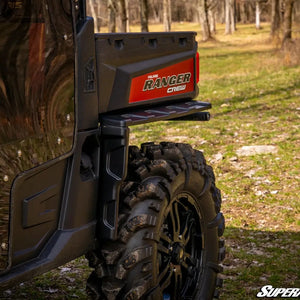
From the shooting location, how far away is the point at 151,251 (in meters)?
3.35

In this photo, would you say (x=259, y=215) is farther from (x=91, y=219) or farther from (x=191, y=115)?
(x=91, y=219)

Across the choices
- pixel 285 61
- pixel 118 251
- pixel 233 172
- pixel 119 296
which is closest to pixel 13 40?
pixel 118 251

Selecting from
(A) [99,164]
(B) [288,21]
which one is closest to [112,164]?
(A) [99,164]

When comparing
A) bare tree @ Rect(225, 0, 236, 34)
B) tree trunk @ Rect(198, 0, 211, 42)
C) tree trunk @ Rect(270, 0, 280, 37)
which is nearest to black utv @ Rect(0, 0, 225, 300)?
tree trunk @ Rect(270, 0, 280, 37)

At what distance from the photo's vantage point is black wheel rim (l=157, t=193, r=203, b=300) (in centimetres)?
366

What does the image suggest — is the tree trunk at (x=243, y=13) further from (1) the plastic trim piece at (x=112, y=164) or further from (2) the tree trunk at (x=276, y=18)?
(1) the plastic trim piece at (x=112, y=164)

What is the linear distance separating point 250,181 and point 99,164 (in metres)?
4.61

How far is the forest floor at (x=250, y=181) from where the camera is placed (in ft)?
16.3

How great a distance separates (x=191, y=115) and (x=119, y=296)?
4.28 ft

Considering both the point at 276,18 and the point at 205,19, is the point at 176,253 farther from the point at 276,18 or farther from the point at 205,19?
the point at 205,19

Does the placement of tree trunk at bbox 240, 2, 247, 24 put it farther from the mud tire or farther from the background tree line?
the mud tire

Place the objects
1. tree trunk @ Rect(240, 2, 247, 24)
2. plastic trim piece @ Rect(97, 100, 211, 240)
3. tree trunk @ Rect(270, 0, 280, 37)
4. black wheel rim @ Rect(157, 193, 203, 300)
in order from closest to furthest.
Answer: plastic trim piece @ Rect(97, 100, 211, 240), black wheel rim @ Rect(157, 193, 203, 300), tree trunk @ Rect(270, 0, 280, 37), tree trunk @ Rect(240, 2, 247, 24)

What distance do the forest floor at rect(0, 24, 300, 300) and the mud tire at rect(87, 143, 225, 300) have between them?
0.76 metres

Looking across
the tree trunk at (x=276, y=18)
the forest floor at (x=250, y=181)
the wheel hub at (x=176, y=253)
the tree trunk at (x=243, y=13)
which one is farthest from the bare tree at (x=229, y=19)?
the wheel hub at (x=176, y=253)
